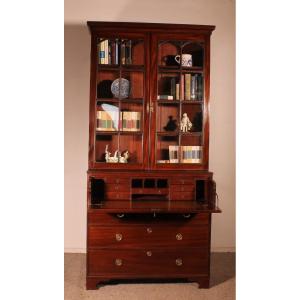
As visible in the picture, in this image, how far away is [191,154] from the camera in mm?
3600

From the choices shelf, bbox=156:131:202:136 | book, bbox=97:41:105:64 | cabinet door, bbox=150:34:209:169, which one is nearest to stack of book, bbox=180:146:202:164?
cabinet door, bbox=150:34:209:169

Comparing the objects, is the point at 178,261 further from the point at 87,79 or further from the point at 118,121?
the point at 87,79

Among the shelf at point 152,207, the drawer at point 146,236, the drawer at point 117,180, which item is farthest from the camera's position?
the drawer at point 117,180

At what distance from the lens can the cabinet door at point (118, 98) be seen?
3.52 m

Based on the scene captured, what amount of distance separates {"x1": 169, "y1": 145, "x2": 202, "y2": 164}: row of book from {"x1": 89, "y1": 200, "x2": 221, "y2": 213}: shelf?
0.38 m

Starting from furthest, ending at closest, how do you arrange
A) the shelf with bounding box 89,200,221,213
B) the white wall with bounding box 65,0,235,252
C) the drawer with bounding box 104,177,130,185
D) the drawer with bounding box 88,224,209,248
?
the white wall with bounding box 65,0,235,252
the drawer with bounding box 104,177,130,185
the drawer with bounding box 88,224,209,248
the shelf with bounding box 89,200,221,213

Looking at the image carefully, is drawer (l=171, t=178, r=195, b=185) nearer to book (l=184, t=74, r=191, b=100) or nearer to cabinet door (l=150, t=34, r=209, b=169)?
cabinet door (l=150, t=34, r=209, b=169)

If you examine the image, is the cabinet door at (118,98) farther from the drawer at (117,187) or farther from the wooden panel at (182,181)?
the wooden panel at (182,181)

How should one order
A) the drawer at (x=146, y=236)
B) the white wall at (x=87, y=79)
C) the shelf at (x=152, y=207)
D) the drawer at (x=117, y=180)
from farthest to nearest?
the white wall at (x=87, y=79), the drawer at (x=117, y=180), the drawer at (x=146, y=236), the shelf at (x=152, y=207)

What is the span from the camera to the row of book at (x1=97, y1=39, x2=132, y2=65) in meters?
3.52

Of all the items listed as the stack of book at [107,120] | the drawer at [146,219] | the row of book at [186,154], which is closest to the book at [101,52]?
the stack of book at [107,120]
